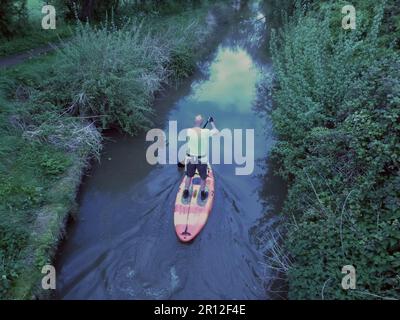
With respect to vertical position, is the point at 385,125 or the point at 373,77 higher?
the point at 373,77

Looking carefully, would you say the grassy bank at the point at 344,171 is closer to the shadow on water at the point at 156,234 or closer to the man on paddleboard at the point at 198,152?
the shadow on water at the point at 156,234

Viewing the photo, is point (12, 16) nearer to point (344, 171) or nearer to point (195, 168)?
point (195, 168)

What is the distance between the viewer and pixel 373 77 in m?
6.20

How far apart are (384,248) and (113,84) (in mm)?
7172

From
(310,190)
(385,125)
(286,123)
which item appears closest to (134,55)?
(286,123)

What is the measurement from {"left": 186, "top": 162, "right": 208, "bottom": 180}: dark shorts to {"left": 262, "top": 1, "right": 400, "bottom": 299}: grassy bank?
1.74 metres

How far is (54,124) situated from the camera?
28.6 feet

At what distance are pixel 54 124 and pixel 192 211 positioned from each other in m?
4.09

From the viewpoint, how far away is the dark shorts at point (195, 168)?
738cm

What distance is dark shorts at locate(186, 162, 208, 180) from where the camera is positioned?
7383 millimetres
